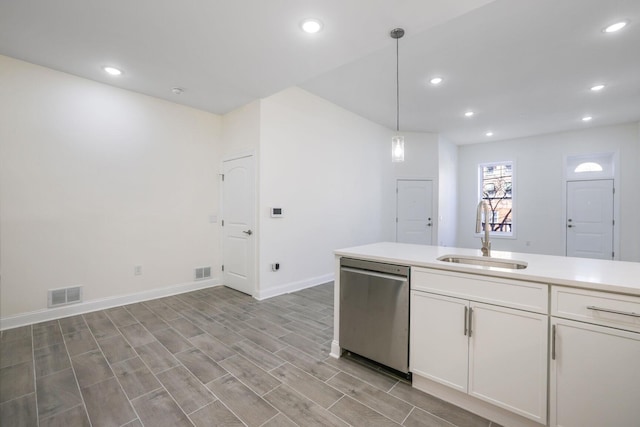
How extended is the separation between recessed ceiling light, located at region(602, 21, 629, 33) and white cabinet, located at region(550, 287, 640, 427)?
2.94 meters

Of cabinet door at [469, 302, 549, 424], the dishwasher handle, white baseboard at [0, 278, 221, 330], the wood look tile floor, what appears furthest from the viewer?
white baseboard at [0, 278, 221, 330]

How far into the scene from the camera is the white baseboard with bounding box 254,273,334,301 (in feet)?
12.7

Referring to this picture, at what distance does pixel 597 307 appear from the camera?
52.3 inches

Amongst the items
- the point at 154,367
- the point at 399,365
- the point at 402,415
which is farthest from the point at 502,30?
the point at 154,367

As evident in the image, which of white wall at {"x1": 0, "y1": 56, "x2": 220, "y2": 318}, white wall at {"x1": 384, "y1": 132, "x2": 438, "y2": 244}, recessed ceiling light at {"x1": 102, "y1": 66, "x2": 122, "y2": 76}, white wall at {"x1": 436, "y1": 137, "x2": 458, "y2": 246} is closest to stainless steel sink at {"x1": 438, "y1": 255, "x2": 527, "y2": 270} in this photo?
white wall at {"x1": 0, "y1": 56, "x2": 220, "y2": 318}

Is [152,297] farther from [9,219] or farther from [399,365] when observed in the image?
[399,365]

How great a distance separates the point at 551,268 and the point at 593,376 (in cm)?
55

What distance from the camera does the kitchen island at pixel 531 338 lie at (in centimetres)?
130

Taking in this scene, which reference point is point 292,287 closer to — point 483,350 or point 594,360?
point 483,350

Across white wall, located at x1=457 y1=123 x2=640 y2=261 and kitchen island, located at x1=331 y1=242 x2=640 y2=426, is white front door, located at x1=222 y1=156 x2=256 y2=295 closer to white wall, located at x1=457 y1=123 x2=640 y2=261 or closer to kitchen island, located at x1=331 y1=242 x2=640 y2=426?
kitchen island, located at x1=331 y1=242 x2=640 y2=426

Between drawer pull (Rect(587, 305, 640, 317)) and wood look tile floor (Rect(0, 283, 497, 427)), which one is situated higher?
drawer pull (Rect(587, 305, 640, 317))

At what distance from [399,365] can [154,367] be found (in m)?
1.89

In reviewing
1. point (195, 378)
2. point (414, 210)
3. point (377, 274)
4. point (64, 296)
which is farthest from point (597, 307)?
point (414, 210)

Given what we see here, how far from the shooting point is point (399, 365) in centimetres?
199
